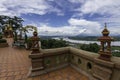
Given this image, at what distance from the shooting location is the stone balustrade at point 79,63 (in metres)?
2.73

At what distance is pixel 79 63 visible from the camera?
437 centimetres

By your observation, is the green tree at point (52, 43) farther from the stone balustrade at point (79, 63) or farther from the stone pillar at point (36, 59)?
the stone pillar at point (36, 59)

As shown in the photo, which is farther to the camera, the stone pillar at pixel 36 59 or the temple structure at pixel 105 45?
the stone pillar at pixel 36 59

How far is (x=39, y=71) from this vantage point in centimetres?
405

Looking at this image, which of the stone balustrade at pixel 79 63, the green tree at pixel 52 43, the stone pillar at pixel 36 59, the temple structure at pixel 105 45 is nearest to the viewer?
the stone balustrade at pixel 79 63

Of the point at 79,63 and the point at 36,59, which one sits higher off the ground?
the point at 36,59

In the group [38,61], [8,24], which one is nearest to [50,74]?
[38,61]

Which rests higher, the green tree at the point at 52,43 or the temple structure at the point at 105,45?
the temple structure at the point at 105,45

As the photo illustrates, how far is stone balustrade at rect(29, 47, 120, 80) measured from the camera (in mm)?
2732

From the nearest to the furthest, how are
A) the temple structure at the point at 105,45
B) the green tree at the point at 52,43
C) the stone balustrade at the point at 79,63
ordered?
the stone balustrade at the point at 79,63 < the temple structure at the point at 105,45 < the green tree at the point at 52,43

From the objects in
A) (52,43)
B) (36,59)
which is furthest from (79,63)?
(52,43)

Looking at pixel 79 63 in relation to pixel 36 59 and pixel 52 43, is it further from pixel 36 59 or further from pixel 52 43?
pixel 52 43

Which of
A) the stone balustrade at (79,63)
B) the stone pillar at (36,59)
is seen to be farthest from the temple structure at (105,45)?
the stone pillar at (36,59)

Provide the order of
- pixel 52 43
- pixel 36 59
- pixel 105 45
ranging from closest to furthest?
1. pixel 105 45
2. pixel 36 59
3. pixel 52 43
